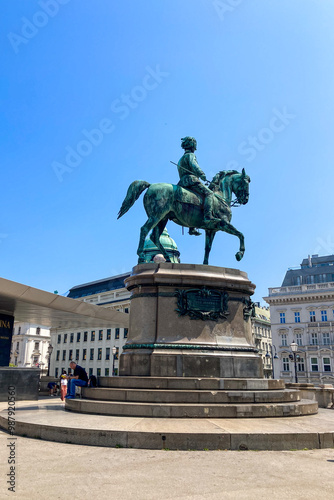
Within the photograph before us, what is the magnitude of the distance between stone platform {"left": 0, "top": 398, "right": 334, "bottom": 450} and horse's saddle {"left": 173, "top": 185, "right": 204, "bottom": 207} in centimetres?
716

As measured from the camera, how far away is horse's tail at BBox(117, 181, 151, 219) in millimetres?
13547

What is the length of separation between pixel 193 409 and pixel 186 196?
6945mm

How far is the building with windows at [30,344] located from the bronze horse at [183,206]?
101m

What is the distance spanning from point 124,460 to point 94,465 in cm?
48

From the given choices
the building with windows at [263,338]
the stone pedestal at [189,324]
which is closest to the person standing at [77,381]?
the stone pedestal at [189,324]

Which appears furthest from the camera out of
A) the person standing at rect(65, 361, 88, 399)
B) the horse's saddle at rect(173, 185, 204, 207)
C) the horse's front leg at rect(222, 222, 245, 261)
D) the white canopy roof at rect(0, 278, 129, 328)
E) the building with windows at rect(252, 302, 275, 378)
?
the building with windows at rect(252, 302, 275, 378)

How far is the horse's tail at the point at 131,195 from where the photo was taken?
1355 cm

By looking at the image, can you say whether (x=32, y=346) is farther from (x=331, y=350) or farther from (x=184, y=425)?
(x=184, y=425)

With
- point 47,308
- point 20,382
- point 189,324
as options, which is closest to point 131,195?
point 189,324

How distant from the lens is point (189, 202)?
13430mm

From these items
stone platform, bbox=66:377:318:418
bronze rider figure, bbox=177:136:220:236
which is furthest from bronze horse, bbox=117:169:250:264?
stone platform, bbox=66:377:318:418

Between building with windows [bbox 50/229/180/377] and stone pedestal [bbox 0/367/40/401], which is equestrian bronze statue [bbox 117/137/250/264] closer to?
stone pedestal [bbox 0/367/40/401]

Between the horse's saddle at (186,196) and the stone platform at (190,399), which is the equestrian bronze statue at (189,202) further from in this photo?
the stone platform at (190,399)

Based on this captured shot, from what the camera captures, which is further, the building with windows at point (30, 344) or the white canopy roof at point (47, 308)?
the building with windows at point (30, 344)
